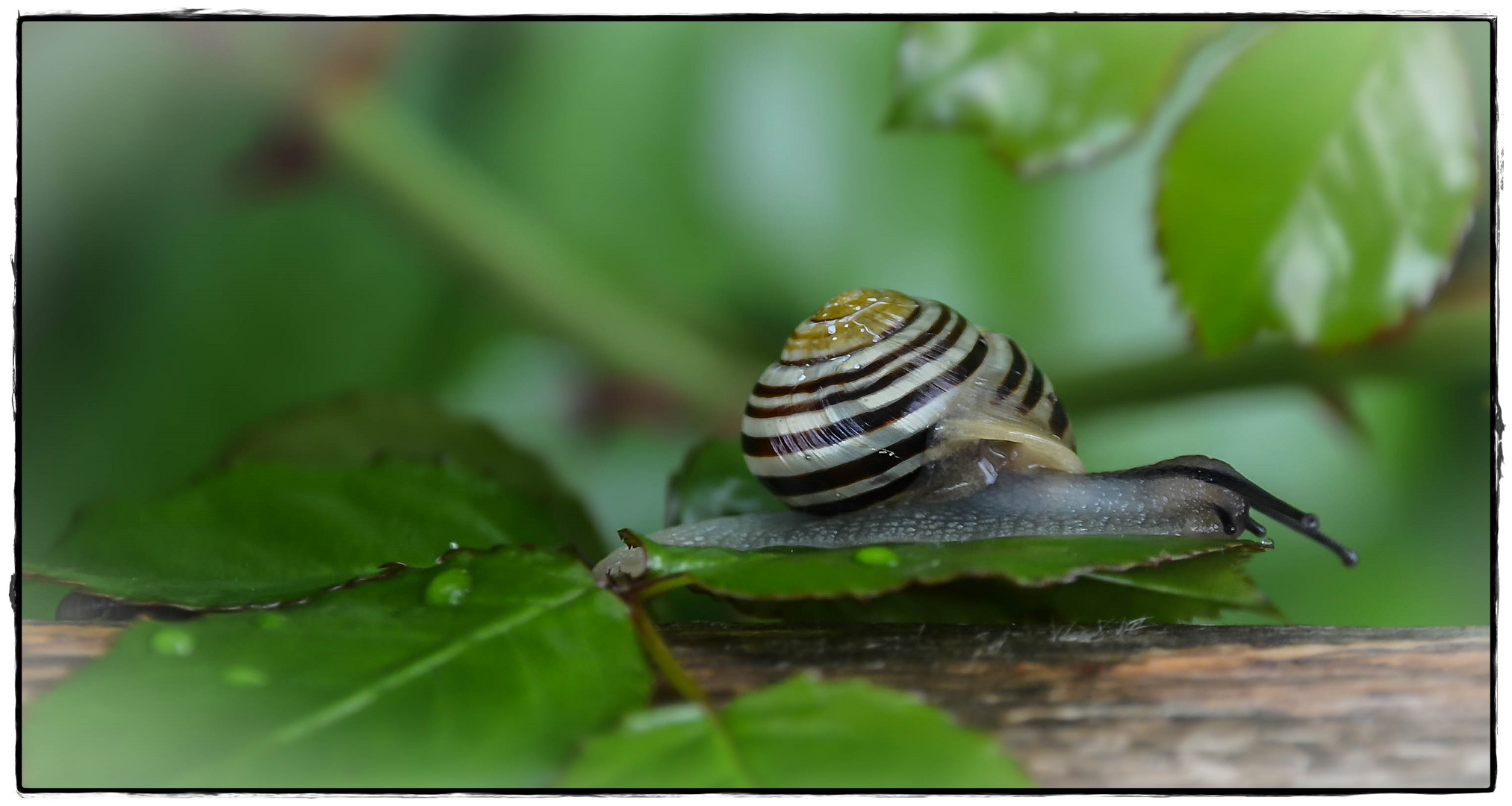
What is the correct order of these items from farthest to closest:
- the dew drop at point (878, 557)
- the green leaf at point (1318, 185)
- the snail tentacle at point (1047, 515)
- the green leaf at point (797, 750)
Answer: the green leaf at point (1318, 185) < the snail tentacle at point (1047, 515) < the dew drop at point (878, 557) < the green leaf at point (797, 750)

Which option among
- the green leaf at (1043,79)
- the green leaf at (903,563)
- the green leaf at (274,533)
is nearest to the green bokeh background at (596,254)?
the green leaf at (1043,79)

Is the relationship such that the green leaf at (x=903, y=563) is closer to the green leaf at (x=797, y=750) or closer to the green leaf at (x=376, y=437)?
the green leaf at (x=797, y=750)

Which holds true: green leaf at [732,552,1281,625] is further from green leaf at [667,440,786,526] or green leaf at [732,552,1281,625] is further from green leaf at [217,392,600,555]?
green leaf at [217,392,600,555]

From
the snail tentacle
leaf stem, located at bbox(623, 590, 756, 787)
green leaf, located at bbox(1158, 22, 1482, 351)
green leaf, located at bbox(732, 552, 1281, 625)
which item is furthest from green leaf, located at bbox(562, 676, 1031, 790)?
green leaf, located at bbox(1158, 22, 1482, 351)

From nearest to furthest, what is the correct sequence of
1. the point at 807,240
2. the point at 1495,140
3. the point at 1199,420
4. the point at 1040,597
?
the point at 1040,597 → the point at 1495,140 → the point at 1199,420 → the point at 807,240

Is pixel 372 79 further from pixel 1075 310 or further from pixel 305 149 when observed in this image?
pixel 1075 310

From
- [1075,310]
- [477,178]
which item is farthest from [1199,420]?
[477,178]
